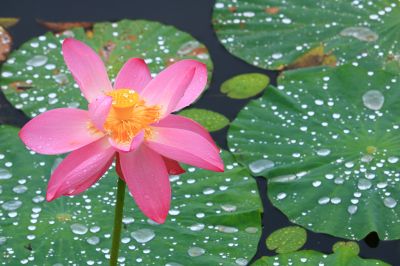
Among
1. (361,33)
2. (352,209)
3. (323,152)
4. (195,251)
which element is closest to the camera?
(195,251)

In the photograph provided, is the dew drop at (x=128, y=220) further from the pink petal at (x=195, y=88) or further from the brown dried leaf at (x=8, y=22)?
the brown dried leaf at (x=8, y=22)

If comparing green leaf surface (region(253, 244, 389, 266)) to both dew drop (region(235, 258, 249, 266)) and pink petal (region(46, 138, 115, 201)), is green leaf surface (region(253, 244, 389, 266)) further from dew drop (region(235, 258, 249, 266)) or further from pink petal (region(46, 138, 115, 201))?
pink petal (region(46, 138, 115, 201))

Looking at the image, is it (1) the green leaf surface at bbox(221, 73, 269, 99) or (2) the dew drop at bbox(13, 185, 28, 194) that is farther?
(1) the green leaf surface at bbox(221, 73, 269, 99)

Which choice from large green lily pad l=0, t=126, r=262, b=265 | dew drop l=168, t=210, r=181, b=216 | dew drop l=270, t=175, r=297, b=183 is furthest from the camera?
dew drop l=270, t=175, r=297, b=183

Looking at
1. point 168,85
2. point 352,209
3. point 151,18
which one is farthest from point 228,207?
point 151,18

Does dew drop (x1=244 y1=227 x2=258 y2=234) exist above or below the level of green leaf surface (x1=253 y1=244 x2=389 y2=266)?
above

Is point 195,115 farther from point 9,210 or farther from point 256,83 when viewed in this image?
point 9,210

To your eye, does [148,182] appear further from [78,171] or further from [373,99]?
[373,99]

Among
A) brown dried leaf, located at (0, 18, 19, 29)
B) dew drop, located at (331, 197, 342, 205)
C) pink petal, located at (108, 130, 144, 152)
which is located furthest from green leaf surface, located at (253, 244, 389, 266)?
brown dried leaf, located at (0, 18, 19, 29)
